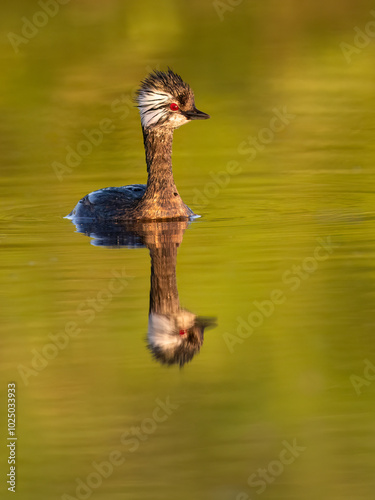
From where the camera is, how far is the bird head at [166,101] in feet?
51.0

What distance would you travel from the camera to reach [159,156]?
1588 centimetres

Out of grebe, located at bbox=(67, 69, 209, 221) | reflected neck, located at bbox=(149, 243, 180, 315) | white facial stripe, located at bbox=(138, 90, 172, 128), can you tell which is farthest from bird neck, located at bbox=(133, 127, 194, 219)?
reflected neck, located at bbox=(149, 243, 180, 315)

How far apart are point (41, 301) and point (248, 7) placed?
2585 cm

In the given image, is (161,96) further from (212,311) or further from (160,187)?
(212,311)

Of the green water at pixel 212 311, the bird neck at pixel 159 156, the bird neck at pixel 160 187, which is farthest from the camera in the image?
the bird neck at pixel 159 156

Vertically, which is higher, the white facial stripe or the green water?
the white facial stripe

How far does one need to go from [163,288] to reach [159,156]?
4503 mm

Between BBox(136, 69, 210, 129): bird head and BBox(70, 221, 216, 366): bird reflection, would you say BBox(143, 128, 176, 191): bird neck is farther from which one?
BBox(70, 221, 216, 366): bird reflection

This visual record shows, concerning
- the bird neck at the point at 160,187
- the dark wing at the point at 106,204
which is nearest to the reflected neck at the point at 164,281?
the bird neck at the point at 160,187

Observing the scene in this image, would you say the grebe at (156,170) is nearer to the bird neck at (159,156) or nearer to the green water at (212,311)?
the bird neck at (159,156)

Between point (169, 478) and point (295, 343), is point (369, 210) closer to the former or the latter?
point (295, 343)

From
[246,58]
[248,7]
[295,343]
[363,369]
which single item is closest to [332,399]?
[363,369]

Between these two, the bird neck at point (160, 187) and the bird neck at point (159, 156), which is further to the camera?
the bird neck at point (159, 156)

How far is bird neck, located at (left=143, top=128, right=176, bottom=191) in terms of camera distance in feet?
51.4
